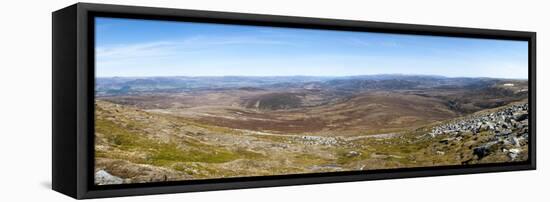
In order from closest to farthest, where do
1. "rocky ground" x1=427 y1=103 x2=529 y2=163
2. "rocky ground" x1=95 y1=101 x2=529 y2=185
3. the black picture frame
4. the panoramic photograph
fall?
the black picture frame, "rocky ground" x1=95 y1=101 x2=529 y2=185, the panoramic photograph, "rocky ground" x1=427 y1=103 x2=529 y2=163

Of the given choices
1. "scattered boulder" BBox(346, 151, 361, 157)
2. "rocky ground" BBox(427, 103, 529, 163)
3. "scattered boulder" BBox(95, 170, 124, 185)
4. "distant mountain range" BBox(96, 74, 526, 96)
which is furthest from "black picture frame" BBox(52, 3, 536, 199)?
"rocky ground" BBox(427, 103, 529, 163)

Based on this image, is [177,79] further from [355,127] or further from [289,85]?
[355,127]

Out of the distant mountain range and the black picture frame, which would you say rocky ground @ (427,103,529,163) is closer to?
the distant mountain range

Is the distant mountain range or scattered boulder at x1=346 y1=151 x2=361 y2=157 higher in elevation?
the distant mountain range

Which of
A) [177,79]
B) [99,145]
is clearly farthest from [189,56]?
[99,145]

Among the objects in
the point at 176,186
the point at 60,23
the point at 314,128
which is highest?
the point at 60,23

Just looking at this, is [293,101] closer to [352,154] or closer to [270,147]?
[270,147]

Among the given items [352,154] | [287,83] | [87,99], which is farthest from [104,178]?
[352,154]
